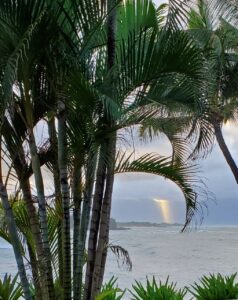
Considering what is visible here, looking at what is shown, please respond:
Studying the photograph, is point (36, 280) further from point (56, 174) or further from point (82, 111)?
point (82, 111)

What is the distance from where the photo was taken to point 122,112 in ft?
11.6

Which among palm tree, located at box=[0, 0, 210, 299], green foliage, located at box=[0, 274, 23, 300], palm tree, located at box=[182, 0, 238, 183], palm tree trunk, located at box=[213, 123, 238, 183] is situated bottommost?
green foliage, located at box=[0, 274, 23, 300]

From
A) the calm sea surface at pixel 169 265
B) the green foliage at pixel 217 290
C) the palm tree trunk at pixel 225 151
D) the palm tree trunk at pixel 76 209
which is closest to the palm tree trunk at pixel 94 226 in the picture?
the palm tree trunk at pixel 76 209

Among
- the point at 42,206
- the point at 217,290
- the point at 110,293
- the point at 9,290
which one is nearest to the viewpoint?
the point at 42,206

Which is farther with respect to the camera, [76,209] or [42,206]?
[76,209]

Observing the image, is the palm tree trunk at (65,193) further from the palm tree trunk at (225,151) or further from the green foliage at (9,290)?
the palm tree trunk at (225,151)

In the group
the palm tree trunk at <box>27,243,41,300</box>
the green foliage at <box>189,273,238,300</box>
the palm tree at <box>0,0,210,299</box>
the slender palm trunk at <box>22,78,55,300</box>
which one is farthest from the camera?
the green foliage at <box>189,273,238,300</box>

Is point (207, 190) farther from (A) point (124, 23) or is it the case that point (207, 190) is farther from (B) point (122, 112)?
(A) point (124, 23)

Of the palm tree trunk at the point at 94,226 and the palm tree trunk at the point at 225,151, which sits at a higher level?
the palm tree trunk at the point at 225,151

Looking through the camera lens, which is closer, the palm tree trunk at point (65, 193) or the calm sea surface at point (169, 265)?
the palm tree trunk at point (65, 193)

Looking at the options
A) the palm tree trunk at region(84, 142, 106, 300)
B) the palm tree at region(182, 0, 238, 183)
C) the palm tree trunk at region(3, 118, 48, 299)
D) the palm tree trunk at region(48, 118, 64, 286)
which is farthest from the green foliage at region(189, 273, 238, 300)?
the palm tree trunk at region(3, 118, 48, 299)

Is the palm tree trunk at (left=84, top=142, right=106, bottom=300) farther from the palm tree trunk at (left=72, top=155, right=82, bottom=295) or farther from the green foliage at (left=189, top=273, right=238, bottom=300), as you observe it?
the green foliage at (left=189, top=273, right=238, bottom=300)

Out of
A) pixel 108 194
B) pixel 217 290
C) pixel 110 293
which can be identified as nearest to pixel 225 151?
pixel 217 290

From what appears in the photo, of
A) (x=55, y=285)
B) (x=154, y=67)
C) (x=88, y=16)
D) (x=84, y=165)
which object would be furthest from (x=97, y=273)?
(x=88, y=16)
